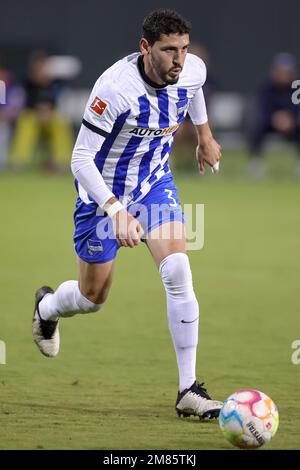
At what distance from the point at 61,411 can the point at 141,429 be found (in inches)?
23.7

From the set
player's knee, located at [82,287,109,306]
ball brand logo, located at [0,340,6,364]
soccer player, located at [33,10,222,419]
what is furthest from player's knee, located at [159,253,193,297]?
ball brand logo, located at [0,340,6,364]

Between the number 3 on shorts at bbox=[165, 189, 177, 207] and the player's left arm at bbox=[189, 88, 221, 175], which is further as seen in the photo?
the player's left arm at bbox=[189, 88, 221, 175]

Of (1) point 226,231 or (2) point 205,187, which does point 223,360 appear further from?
(2) point 205,187

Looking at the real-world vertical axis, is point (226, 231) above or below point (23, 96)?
below

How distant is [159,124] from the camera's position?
21.1ft

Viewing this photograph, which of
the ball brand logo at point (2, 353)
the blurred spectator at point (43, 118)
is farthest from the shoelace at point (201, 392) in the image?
the blurred spectator at point (43, 118)

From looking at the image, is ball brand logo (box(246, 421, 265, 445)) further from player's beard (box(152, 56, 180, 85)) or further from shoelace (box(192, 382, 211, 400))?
player's beard (box(152, 56, 180, 85))

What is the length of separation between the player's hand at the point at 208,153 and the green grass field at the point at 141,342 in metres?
1.36

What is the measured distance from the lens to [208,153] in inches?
273

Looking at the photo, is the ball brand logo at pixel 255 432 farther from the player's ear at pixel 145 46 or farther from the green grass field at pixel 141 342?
the player's ear at pixel 145 46

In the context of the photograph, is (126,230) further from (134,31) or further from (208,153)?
(134,31)

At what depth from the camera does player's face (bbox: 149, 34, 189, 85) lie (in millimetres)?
6035

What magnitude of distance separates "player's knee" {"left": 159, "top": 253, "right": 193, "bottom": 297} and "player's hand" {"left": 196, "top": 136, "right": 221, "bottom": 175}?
930 millimetres
